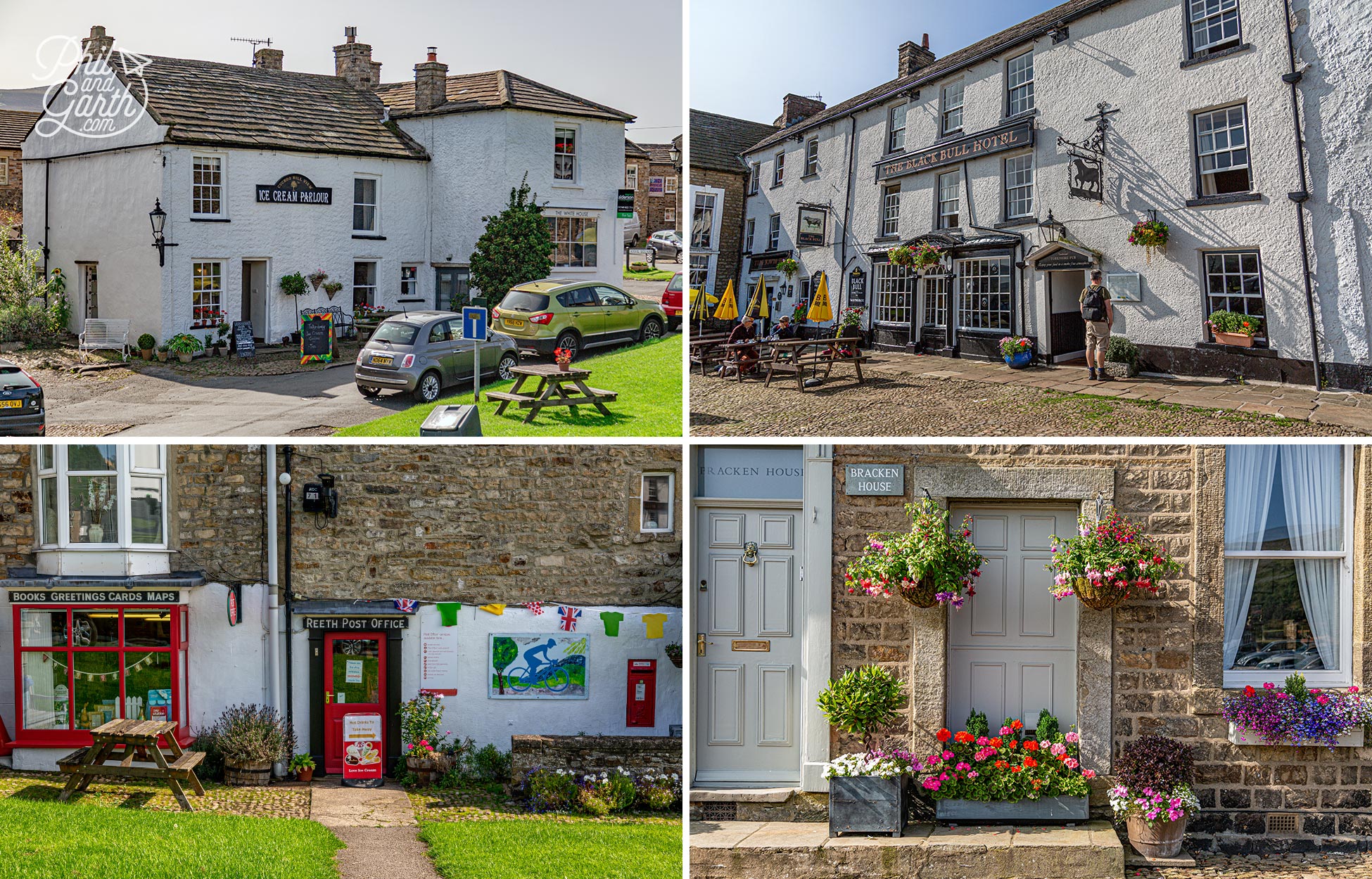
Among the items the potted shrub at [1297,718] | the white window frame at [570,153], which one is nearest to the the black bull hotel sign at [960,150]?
the white window frame at [570,153]

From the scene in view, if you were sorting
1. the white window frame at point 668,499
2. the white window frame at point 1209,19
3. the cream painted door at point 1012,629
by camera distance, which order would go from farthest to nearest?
→ the white window frame at point 668,499 → the white window frame at point 1209,19 → the cream painted door at point 1012,629

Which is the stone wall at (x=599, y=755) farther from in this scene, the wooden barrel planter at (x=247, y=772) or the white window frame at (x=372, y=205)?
the white window frame at (x=372, y=205)

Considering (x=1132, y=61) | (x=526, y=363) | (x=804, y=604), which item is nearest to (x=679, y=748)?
(x=804, y=604)

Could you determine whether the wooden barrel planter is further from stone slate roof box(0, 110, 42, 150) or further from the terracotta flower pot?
the terracotta flower pot

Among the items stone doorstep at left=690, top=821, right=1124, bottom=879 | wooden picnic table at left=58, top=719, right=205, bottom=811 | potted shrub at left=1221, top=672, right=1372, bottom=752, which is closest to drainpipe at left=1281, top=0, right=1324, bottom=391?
potted shrub at left=1221, top=672, right=1372, bottom=752

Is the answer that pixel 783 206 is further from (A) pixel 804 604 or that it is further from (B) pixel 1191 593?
(B) pixel 1191 593

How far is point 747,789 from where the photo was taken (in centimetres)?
750

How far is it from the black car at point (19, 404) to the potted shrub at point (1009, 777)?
7250 mm

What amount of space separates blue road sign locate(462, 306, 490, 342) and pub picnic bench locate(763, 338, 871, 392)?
2098 millimetres

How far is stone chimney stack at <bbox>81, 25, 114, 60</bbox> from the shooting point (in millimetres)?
8367

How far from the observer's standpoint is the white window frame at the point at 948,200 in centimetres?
779

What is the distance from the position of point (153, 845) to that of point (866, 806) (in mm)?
5233

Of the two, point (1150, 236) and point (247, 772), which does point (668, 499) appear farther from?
point (1150, 236)

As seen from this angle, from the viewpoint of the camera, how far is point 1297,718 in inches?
275
